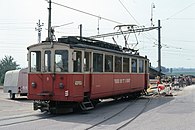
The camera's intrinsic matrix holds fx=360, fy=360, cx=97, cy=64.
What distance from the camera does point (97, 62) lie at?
57.3ft

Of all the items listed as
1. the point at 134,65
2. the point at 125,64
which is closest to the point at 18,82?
the point at 134,65

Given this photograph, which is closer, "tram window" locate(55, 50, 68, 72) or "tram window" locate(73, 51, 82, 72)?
"tram window" locate(55, 50, 68, 72)

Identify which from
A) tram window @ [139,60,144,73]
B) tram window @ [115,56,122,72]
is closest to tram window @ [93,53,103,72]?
tram window @ [115,56,122,72]

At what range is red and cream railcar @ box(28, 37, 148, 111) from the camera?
49.9 feet

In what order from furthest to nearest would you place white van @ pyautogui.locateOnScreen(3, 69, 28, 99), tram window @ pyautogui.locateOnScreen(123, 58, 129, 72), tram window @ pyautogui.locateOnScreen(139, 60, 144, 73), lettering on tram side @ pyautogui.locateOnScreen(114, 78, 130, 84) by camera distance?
white van @ pyautogui.locateOnScreen(3, 69, 28, 99)
tram window @ pyautogui.locateOnScreen(139, 60, 144, 73)
tram window @ pyautogui.locateOnScreen(123, 58, 129, 72)
lettering on tram side @ pyautogui.locateOnScreen(114, 78, 130, 84)

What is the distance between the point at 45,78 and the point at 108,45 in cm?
559

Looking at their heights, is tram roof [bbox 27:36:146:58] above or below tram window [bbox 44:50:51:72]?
above

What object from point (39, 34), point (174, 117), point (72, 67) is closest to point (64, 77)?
point (72, 67)

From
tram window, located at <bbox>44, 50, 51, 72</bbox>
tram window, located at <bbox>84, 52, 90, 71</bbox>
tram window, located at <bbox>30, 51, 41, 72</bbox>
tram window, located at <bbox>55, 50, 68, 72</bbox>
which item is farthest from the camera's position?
tram window, located at <bbox>84, 52, 90, 71</bbox>

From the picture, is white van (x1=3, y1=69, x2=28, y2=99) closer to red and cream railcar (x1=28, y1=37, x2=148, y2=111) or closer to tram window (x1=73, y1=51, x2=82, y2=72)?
red and cream railcar (x1=28, y1=37, x2=148, y2=111)

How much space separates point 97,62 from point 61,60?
2.48 meters

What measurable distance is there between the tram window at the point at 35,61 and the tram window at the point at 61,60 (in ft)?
3.15

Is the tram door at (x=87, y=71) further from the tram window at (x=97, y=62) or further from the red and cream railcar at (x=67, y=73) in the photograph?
the tram window at (x=97, y=62)

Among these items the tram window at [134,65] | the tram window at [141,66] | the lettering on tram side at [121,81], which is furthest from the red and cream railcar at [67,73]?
the tram window at [141,66]
